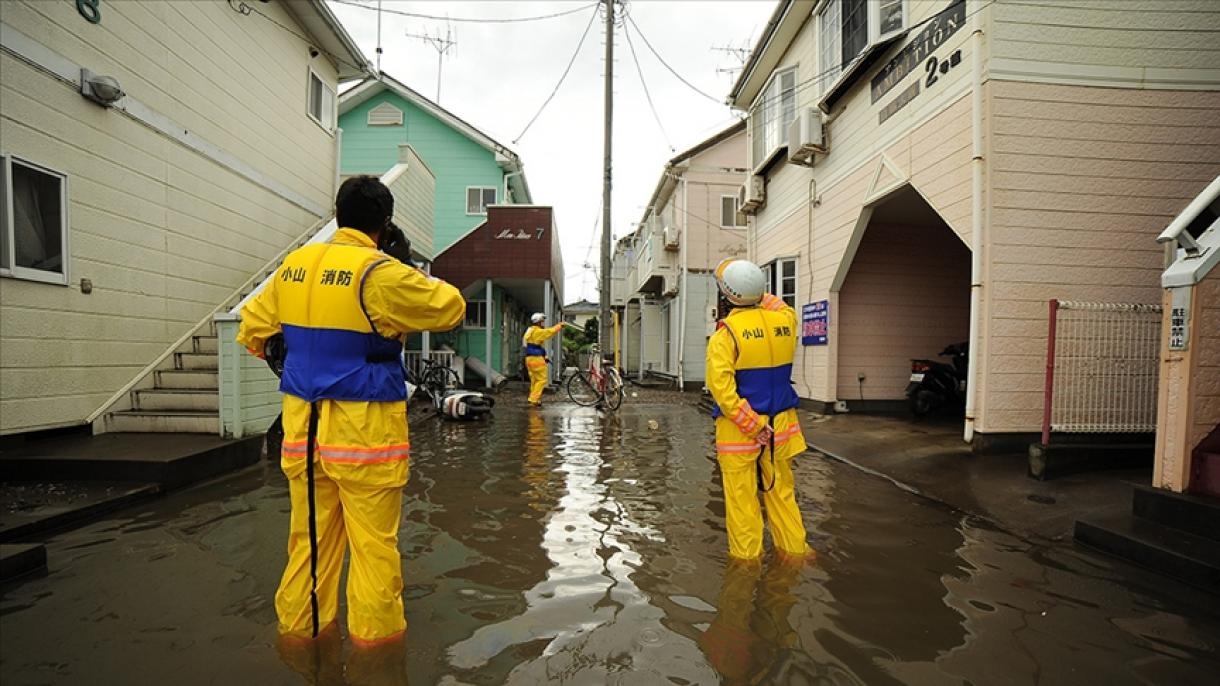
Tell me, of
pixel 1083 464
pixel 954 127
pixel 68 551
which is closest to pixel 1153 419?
pixel 1083 464

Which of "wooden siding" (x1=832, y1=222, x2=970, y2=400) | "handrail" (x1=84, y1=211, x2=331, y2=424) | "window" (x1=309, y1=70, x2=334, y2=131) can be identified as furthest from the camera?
"window" (x1=309, y1=70, x2=334, y2=131)

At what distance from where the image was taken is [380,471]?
7.25ft

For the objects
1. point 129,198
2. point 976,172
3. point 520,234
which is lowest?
point 129,198

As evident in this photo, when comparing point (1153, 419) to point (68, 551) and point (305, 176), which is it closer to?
point (68, 551)

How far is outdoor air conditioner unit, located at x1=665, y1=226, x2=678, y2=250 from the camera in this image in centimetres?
1727

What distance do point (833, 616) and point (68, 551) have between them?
14.3 feet

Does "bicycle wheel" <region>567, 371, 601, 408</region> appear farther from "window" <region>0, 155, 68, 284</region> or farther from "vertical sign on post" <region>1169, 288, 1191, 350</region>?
"vertical sign on post" <region>1169, 288, 1191, 350</region>

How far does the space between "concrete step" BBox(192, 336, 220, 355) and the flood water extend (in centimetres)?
275

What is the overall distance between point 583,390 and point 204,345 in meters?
6.90

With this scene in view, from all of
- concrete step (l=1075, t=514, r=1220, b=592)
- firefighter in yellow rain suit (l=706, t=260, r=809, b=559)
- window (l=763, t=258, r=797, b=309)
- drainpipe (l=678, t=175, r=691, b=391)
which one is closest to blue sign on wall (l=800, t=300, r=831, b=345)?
window (l=763, t=258, r=797, b=309)

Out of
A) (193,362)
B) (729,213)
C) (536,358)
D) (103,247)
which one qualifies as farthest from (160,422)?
(729,213)

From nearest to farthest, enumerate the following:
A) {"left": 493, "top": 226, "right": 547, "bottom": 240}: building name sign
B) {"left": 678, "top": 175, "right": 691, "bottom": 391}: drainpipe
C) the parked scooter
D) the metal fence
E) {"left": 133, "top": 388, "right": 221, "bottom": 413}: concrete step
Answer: the metal fence < {"left": 133, "top": 388, "right": 221, "bottom": 413}: concrete step < the parked scooter < {"left": 493, "top": 226, "right": 547, "bottom": 240}: building name sign < {"left": 678, "top": 175, "right": 691, "bottom": 391}: drainpipe

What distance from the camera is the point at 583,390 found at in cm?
1204

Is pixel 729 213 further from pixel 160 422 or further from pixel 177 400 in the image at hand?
pixel 160 422
